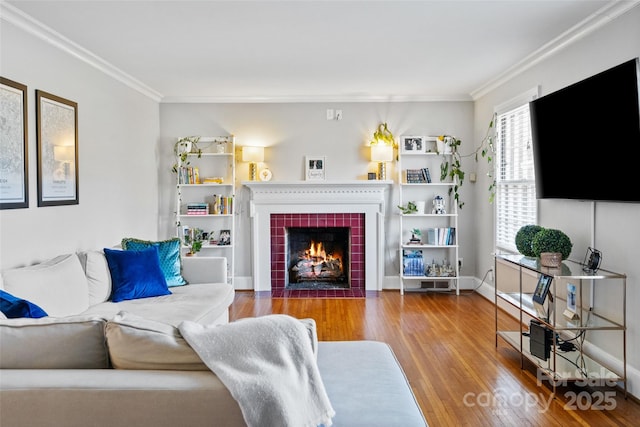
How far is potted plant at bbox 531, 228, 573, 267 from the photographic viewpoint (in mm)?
3129

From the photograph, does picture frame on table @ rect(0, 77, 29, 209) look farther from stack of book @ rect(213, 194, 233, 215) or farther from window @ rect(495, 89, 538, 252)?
window @ rect(495, 89, 538, 252)

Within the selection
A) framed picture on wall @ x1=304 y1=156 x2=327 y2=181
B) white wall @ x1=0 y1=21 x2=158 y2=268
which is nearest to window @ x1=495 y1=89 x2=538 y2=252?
framed picture on wall @ x1=304 y1=156 x2=327 y2=181

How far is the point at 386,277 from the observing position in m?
5.92

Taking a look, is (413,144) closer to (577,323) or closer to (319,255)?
(319,255)

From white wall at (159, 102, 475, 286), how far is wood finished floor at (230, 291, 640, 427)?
1390 mm

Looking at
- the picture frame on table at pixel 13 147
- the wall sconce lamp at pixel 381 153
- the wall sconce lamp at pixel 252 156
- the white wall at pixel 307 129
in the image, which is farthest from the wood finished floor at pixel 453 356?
the picture frame on table at pixel 13 147

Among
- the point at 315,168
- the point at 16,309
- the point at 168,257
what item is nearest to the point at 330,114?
the point at 315,168

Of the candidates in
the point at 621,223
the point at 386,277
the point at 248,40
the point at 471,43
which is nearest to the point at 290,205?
the point at 386,277

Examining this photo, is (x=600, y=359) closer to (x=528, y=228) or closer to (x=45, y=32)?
(x=528, y=228)

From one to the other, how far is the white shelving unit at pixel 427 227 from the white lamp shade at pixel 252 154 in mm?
1785

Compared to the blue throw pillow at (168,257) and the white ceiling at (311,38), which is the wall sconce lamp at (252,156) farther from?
the blue throw pillow at (168,257)

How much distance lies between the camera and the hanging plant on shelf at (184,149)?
5691mm

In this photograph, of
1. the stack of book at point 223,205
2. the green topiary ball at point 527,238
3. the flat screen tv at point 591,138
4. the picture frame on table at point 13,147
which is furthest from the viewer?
the stack of book at point 223,205

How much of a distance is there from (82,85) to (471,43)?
3404 mm
